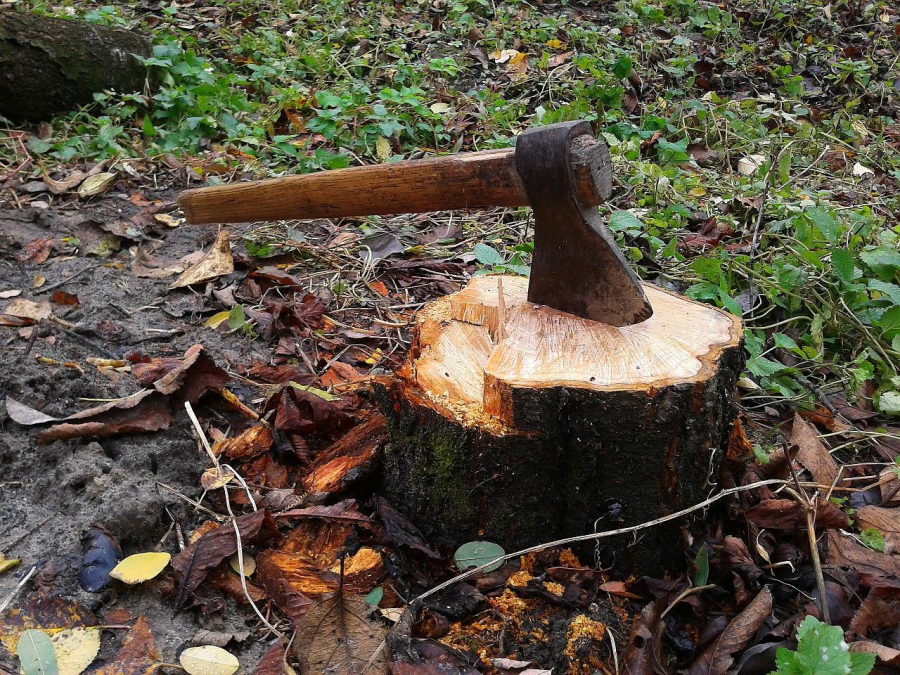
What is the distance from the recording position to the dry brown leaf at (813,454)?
2.34 metres

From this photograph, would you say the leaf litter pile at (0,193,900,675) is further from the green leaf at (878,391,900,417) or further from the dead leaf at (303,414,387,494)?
the green leaf at (878,391,900,417)

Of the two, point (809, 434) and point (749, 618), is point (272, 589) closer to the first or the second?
point (749, 618)

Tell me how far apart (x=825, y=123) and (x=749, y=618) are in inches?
167

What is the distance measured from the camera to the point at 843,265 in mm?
2787

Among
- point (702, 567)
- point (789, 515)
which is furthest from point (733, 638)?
point (789, 515)

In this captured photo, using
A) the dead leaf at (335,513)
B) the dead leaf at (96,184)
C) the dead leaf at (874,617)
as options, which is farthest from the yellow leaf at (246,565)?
the dead leaf at (96,184)

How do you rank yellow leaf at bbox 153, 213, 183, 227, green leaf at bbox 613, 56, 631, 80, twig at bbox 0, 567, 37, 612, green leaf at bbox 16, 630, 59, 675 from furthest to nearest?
green leaf at bbox 613, 56, 631, 80 < yellow leaf at bbox 153, 213, 183, 227 < twig at bbox 0, 567, 37, 612 < green leaf at bbox 16, 630, 59, 675

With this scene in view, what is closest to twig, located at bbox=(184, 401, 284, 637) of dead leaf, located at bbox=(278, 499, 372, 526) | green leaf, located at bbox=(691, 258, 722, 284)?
dead leaf, located at bbox=(278, 499, 372, 526)

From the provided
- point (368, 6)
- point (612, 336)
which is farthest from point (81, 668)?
point (368, 6)

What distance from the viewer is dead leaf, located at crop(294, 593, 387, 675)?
1764 mm

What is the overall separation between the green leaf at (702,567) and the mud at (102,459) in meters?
1.14

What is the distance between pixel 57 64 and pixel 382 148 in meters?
2.24

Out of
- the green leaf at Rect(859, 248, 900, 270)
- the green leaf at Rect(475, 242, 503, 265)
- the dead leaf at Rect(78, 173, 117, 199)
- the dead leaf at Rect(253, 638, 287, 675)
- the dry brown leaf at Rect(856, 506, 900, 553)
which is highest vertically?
the green leaf at Rect(859, 248, 900, 270)

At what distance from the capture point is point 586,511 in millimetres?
1977
